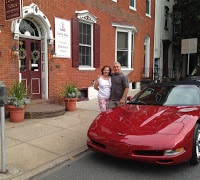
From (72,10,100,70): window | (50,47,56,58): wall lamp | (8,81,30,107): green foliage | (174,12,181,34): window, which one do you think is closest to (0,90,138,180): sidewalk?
(8,81,30,107): green foliage

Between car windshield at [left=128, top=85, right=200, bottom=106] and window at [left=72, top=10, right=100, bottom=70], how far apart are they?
528 centimetres

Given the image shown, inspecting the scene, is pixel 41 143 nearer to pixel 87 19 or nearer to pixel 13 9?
pixel 13 9

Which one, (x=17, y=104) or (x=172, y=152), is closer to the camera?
(x=172, y=152)

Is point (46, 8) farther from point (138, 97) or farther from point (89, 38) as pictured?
point (138, 97)

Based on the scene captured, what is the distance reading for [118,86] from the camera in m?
6.32

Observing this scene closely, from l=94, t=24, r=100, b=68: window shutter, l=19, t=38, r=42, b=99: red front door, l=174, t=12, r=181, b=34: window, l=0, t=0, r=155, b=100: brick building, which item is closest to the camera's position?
l=0, t=0, r=155, b=100: brick building

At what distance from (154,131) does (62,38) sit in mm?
6863

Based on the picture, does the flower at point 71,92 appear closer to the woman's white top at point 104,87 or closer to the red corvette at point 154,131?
the woman's white top at point 104,87

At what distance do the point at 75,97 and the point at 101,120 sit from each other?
4362 mm

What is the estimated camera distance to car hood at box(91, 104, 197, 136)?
4.37 meters

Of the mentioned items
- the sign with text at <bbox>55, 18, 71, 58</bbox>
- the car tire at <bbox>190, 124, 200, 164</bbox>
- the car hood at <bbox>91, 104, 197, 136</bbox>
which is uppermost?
the sign with text at <bbox>55, 18, 71, 58</bbox>

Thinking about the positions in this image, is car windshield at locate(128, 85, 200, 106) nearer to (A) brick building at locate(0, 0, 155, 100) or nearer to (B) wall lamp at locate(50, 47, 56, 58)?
(A) brick building at locate(0, 0, 155, 100)

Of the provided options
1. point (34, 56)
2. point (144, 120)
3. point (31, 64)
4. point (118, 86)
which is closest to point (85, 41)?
point (34, 56)

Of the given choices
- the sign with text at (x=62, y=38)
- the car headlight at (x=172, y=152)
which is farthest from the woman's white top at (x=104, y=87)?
the sign with text at (x=62, y=38)
